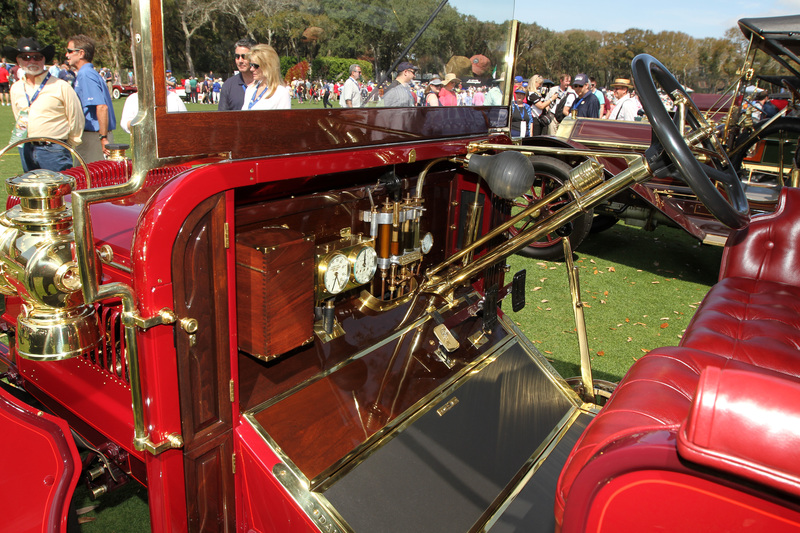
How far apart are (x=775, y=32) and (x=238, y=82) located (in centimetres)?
568

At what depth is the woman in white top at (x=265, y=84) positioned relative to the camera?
142 cm

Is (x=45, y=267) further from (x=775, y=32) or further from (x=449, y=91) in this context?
(x=775, y=32)

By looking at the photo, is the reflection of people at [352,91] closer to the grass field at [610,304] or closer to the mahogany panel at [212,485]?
the grass field at [610,304]

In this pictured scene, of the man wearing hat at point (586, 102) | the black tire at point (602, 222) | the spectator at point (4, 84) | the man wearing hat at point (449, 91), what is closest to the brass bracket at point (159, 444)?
the man wearing hat at point (449, 91)

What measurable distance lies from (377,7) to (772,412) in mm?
1749

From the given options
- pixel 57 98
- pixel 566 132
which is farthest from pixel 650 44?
pixel 57 98

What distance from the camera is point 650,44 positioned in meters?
53.5

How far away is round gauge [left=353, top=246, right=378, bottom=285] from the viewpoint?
2.01 meters

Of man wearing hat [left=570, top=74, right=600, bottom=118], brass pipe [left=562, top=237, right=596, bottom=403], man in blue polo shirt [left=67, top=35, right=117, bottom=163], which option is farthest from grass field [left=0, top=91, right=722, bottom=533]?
man in blue polo shirt [left=67, top=35, right=117, bottom=163]

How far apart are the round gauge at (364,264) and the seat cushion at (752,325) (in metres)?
1.25

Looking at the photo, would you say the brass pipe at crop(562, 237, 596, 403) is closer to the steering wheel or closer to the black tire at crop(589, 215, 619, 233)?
the steering wheel

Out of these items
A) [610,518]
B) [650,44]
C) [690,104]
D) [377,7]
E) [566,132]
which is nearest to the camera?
[610,518]

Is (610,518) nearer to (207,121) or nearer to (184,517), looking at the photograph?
(184,517)

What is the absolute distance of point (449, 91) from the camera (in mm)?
2416
